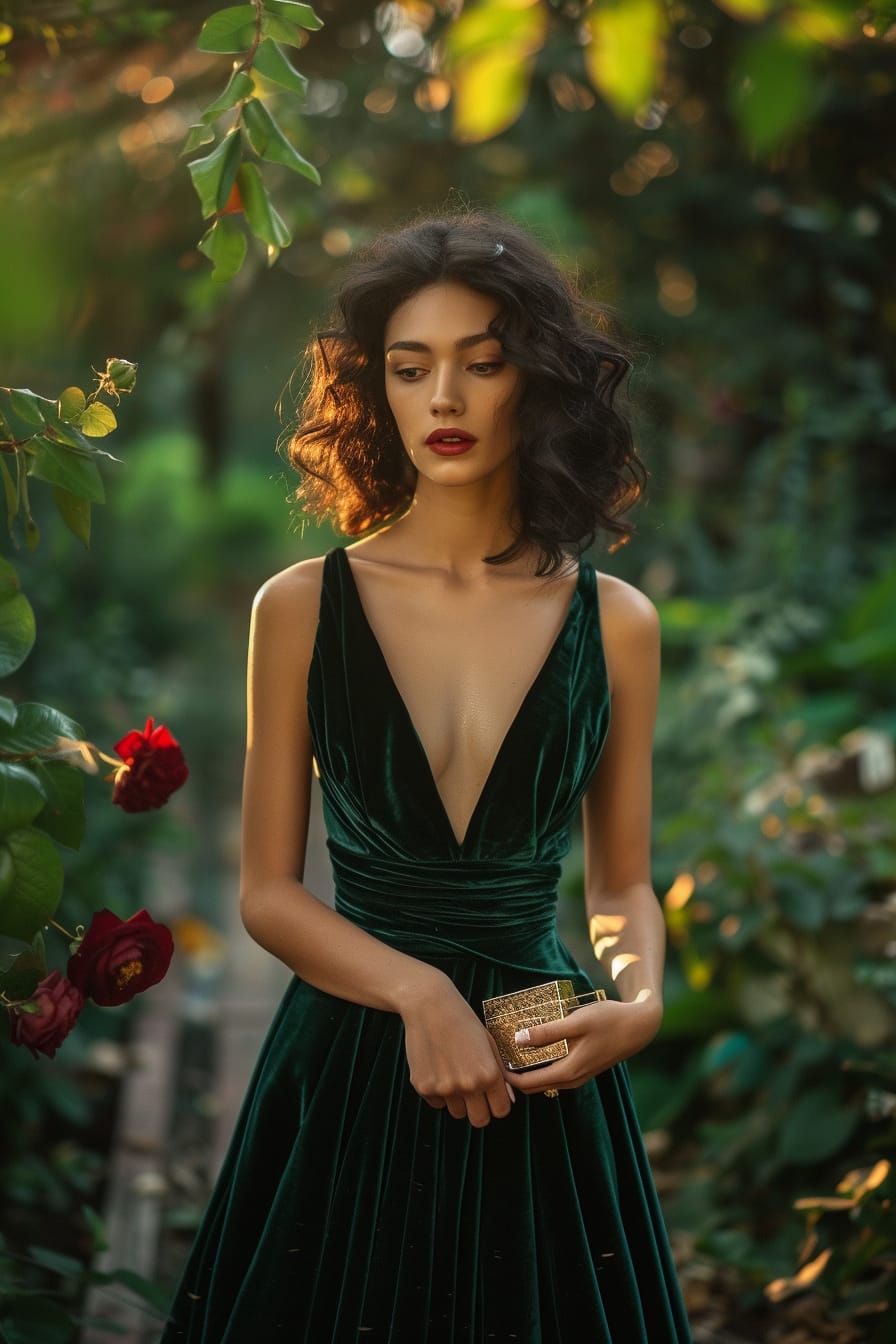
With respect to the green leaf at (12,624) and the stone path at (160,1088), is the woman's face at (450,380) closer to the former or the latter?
the green leaf at (12,624)

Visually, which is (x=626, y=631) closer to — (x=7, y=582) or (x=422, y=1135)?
(x=422, y=1135)

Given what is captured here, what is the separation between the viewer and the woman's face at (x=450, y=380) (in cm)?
178

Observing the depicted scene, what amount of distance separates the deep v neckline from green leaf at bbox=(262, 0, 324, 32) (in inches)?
25.6

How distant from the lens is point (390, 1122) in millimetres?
1747

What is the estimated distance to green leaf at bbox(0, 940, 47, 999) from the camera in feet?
5.24

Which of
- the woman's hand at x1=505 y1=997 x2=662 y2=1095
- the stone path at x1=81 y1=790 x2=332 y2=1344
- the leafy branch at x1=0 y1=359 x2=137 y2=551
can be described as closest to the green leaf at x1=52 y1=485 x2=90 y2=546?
the leafy branch at x1=0 y1=359 x2=137 y2=551

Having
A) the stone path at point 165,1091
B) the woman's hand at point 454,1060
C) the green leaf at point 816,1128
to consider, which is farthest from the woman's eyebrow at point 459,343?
the green leaf at point 816,1128

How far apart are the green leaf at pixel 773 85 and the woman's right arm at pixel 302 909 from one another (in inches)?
42.1

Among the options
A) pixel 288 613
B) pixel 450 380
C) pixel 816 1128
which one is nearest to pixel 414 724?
pixel 288 613

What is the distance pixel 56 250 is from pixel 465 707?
0.86 m

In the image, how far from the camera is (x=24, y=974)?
1600 millimetres

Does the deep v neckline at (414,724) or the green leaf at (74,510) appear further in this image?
the deep v neckline at (414,724)

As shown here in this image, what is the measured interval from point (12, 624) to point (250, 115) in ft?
2.09

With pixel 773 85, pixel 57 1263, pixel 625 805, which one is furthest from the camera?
pixel 57 1263
